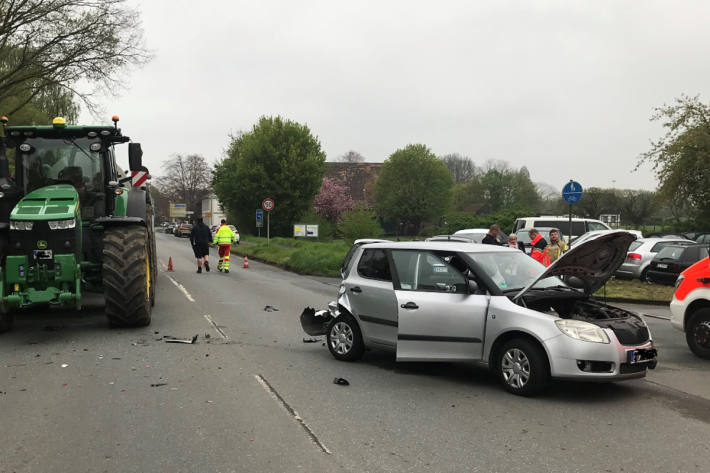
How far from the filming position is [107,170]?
11.1 metres

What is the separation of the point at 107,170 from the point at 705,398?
937 cm

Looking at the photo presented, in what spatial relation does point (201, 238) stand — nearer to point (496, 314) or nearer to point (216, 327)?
point (216, 327)

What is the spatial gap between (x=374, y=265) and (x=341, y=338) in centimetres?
102

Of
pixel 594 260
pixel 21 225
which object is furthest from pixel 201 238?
pixel 594 260

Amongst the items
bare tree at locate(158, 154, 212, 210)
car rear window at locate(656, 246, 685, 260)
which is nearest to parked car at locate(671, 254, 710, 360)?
car rear window at locate(656, 246, 685, 260)

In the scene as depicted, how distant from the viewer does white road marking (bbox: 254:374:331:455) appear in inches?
193

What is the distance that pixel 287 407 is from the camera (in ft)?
19.4

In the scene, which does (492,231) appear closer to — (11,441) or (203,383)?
(203,383)

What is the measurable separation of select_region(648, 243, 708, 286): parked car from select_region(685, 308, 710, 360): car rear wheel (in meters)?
8.73

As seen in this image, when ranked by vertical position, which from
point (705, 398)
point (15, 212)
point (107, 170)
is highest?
point (107, 170)

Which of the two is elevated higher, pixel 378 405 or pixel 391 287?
pixel 391 287

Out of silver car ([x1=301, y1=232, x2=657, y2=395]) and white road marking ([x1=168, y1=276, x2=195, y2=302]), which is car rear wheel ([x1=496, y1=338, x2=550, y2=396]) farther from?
white road marking ([x1=168, y1=276, x2=195, y2=302])

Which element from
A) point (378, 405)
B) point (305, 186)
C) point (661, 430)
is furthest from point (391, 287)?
point (305, 186)

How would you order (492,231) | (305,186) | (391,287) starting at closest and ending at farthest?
(391,287) < (492,231) < (305,186)
